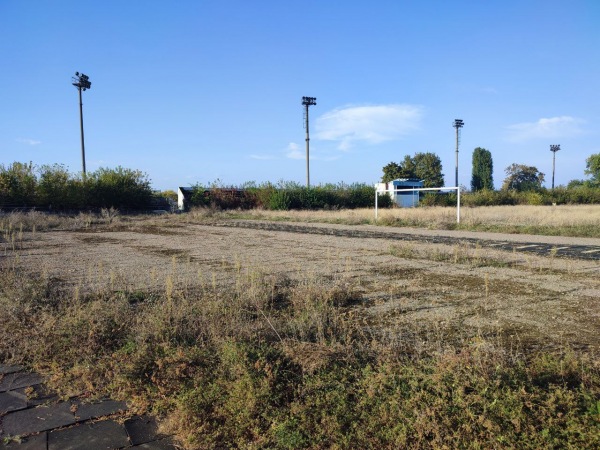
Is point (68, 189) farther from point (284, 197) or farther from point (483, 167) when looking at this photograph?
point (483, 167)

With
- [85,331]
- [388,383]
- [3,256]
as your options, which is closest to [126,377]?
[85,331]

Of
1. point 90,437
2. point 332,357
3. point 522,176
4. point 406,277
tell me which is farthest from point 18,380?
point 522,176

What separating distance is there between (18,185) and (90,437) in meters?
37.1

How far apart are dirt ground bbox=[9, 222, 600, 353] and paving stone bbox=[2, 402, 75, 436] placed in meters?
2.82

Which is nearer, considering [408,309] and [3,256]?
[408,309]

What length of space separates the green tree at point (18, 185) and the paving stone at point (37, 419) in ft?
117

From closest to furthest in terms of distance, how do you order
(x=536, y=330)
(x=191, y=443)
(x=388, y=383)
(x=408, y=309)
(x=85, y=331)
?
(x=191, y=443)
(x=388, y=383)
(x=85, y=331)
(x=536, y=330)
(x=408, y=309)

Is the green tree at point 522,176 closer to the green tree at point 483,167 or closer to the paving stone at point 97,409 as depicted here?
the green tree at point 483,167

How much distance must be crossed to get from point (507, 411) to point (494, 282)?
223 inches

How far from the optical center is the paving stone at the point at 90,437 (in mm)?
2990

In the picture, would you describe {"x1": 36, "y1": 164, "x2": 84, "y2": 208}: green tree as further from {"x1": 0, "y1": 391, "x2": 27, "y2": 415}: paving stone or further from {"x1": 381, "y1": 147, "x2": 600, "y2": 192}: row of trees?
{"x1": 381, "y1": 147, "x2": 600, "y2": 192}: row of trees

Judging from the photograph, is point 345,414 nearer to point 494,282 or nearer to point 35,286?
point 35,286

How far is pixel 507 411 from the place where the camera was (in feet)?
8.80

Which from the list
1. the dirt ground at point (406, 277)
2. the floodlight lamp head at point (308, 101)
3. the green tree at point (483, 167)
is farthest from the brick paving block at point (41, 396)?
the green tree at point (483, 167)
